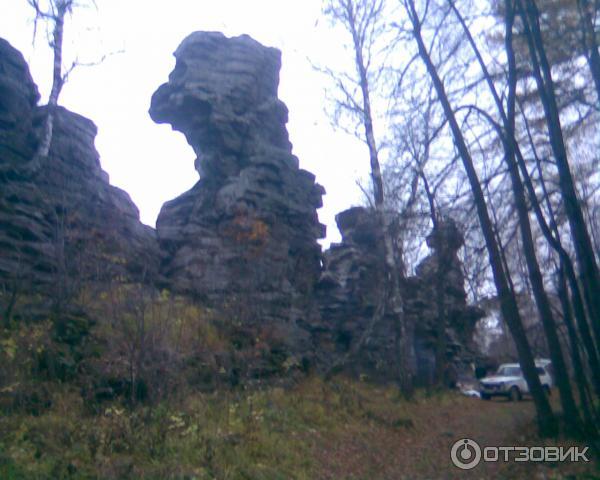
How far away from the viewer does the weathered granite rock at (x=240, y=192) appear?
27.3 meters

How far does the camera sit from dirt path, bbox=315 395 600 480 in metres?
13.5

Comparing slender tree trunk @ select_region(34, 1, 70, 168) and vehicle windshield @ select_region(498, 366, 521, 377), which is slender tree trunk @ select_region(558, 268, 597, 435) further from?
vehicle windshield @ select_region(498, 366, 521, 377)

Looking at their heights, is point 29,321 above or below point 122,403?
above

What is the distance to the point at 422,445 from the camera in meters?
18.1

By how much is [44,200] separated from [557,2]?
15383 mm

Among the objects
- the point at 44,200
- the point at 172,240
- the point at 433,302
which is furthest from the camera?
the point at 433,302

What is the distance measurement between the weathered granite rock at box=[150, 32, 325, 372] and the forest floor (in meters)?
7.35

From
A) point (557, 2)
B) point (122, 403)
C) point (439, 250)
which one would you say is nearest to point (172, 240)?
point (439, 250)

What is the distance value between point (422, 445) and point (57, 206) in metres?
12.8

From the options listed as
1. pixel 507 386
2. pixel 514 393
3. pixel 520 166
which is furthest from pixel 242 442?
pixel 514 393

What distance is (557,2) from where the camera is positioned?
18172 mm

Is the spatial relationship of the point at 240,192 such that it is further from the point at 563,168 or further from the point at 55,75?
the point at 563,168

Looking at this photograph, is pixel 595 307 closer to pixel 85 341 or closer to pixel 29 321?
pixel 85 341

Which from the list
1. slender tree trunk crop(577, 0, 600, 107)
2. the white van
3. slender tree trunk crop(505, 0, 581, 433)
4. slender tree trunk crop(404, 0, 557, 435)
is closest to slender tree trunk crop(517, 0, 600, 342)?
slender tree trunk crop(505, 0, 581, 433)
